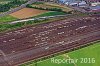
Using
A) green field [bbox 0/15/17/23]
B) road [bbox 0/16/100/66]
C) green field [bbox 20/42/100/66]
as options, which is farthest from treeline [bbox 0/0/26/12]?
green field [bbox 20/42/100/66]

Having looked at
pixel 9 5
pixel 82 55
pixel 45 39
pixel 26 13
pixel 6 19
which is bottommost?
pixel 82 55

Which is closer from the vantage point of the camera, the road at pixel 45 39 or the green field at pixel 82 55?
the green field at pixel 82 55

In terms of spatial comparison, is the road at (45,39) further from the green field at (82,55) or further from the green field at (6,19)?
the green field at (6,19)

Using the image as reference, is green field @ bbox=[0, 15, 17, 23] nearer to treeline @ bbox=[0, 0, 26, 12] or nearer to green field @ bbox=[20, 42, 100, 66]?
treeline @ bbox=[0, 0, 26, 12]

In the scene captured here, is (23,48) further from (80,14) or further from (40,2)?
(40,2)

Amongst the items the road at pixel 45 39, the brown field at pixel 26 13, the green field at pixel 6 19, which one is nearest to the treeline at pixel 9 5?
the brown field at pixel 26 13

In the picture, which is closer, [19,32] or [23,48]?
[23,48]

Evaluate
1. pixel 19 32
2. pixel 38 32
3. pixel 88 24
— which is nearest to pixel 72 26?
pixel 88 24

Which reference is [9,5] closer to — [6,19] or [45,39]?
[6,19]

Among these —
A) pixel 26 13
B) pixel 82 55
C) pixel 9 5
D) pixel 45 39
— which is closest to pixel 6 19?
pixel 26 13
